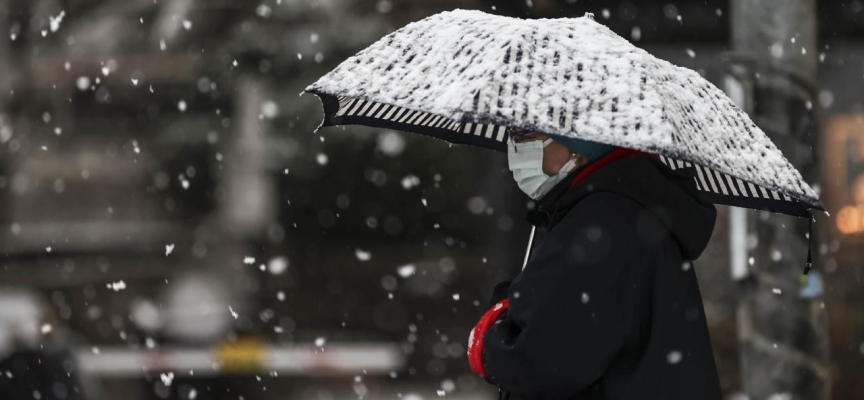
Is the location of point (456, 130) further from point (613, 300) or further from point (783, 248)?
point (783, 248)

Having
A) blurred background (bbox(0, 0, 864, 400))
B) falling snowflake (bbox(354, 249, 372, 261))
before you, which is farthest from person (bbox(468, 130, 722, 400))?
falling snowflake (bbox(354, 249, 372, 261))

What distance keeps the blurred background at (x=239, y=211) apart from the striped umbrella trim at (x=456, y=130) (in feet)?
12.0

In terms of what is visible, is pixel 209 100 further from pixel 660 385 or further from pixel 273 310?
pixel 660 385

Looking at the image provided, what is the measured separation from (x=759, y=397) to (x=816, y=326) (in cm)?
34

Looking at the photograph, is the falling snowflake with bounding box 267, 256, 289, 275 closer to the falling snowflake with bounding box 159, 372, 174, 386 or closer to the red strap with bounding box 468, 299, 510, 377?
the falling snowflake with bounding box 159, 372, 174, 386

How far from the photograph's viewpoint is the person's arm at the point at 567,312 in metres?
2.05

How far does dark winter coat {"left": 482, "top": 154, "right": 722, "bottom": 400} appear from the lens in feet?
6.75

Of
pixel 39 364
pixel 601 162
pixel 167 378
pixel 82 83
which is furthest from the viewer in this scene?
pixel 82 83

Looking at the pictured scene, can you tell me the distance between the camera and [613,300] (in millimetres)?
2094

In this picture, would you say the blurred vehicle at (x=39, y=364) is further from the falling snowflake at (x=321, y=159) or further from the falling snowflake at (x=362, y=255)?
the falling snowflake at (x=362, y=255)

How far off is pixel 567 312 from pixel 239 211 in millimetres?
8811

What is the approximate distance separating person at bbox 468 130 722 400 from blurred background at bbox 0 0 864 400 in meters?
4.54

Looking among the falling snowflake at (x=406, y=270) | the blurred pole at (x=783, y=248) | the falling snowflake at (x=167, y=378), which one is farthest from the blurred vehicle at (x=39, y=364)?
the falling snowflake at (x=406, y=270)

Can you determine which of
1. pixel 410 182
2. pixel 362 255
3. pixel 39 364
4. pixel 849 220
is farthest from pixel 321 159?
pixel 39 364
